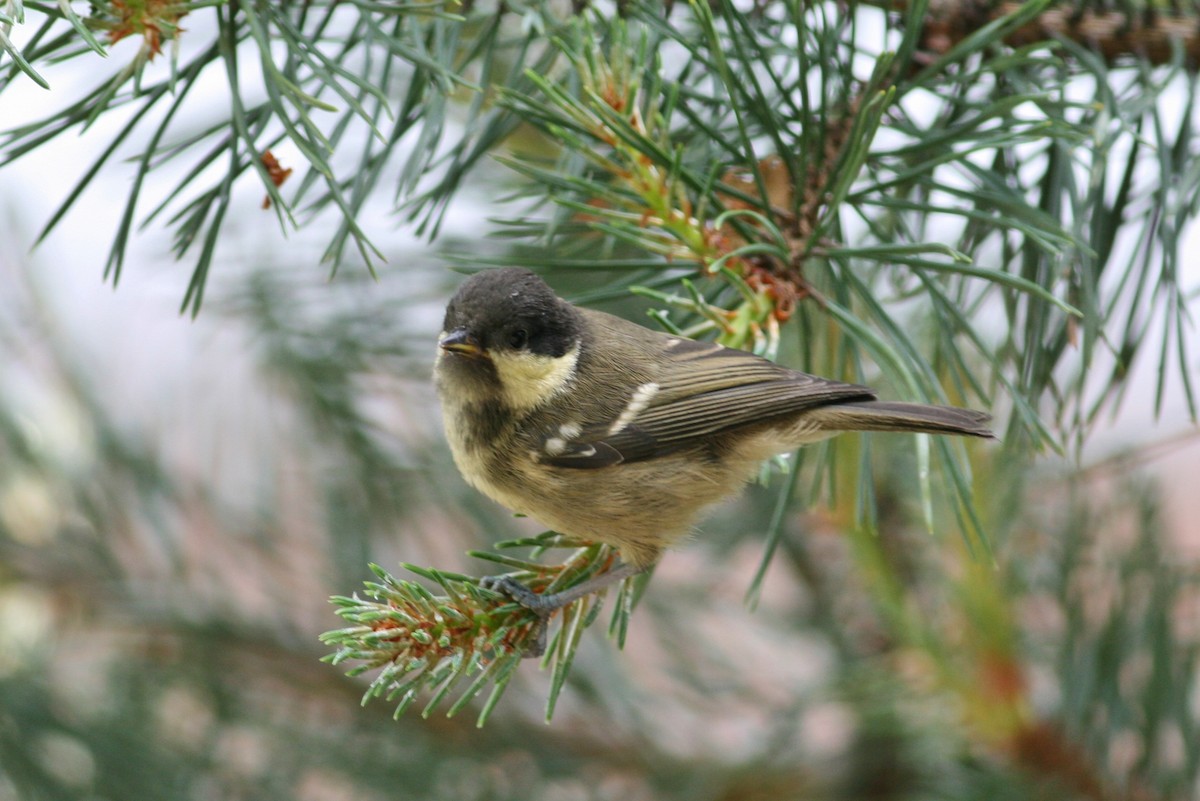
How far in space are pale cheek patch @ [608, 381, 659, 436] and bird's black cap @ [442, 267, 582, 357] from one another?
0.10m

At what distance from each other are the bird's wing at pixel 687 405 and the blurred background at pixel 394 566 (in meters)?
0.14

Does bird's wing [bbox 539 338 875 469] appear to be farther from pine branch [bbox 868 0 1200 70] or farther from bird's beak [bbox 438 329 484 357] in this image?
pine branch [bbox 868 0 1200 70]

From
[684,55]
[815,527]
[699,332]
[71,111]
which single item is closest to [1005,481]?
[815,527]

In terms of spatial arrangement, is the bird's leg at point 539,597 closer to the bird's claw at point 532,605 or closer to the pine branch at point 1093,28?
the bird's claw at point 532,605

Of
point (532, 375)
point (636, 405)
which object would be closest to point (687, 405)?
point (636, 405)

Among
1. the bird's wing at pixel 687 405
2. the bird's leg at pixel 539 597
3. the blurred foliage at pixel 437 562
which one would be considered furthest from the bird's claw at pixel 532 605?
the blurred foliage at pixel 437 562

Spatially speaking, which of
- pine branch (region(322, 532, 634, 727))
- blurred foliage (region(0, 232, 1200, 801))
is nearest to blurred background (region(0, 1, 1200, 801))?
blurred foliage (region(0, 232, 1200, 801))

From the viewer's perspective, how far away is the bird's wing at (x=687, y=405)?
102cm

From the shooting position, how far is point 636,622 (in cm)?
175

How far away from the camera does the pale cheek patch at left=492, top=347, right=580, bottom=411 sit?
1.20 m

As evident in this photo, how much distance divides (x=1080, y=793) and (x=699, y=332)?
67cm

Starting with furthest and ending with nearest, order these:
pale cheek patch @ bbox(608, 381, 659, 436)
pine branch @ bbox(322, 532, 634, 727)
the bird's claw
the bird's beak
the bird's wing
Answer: pale cheek patch @ bbox(608, 381, 659, 436), the bird's beak, the bird's wing, the bird's claw, pine branch @ bbox(322, 532, 634, 727)

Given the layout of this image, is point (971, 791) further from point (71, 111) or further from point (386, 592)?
point (71, 111)

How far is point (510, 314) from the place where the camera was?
115 cm
